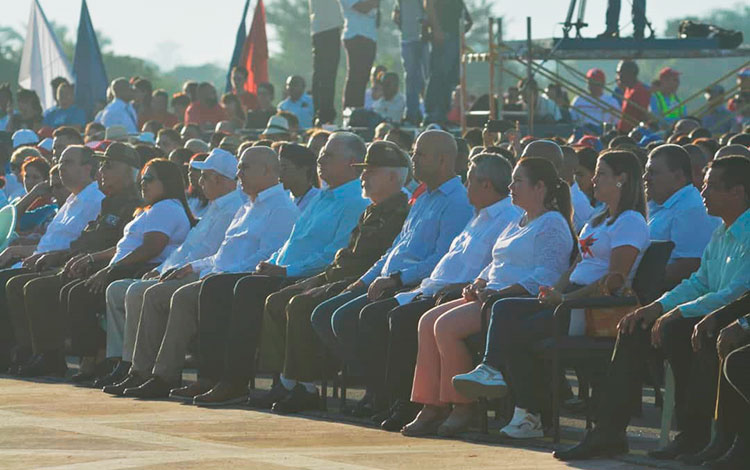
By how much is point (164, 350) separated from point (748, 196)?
4.34 metres

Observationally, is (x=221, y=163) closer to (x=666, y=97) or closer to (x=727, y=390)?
(x=727, y=390)

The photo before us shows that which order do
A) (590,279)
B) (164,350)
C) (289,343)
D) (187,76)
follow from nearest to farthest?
(590,279), (289,343), (164,350), (187,76)

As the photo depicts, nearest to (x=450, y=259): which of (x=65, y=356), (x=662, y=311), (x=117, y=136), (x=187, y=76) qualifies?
(x=662, y=311)

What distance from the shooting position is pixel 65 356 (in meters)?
14.0

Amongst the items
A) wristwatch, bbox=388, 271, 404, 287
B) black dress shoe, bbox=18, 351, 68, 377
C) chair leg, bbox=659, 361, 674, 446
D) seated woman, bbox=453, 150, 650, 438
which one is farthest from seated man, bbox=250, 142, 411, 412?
chair leg, bbox=659, 361, 674, 446

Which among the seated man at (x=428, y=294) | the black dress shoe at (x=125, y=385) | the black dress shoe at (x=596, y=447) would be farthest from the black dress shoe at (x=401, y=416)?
the black dress shoe at (x=125, y=385)

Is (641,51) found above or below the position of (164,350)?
above

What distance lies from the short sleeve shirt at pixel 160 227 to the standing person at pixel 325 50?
7021 mm

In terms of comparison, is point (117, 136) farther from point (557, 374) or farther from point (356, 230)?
point (557, 374)

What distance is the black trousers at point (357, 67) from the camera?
62.7ft

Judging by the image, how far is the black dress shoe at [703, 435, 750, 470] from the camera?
8.50 meters

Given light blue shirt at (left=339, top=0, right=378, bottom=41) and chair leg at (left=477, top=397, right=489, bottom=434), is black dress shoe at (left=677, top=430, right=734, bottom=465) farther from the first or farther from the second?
light blue shirt at (left=339, top=0, right=378, bottom=41)

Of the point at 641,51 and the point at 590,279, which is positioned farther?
the point at 641,51

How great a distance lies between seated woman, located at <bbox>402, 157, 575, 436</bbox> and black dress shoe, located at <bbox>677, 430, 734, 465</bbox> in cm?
152
